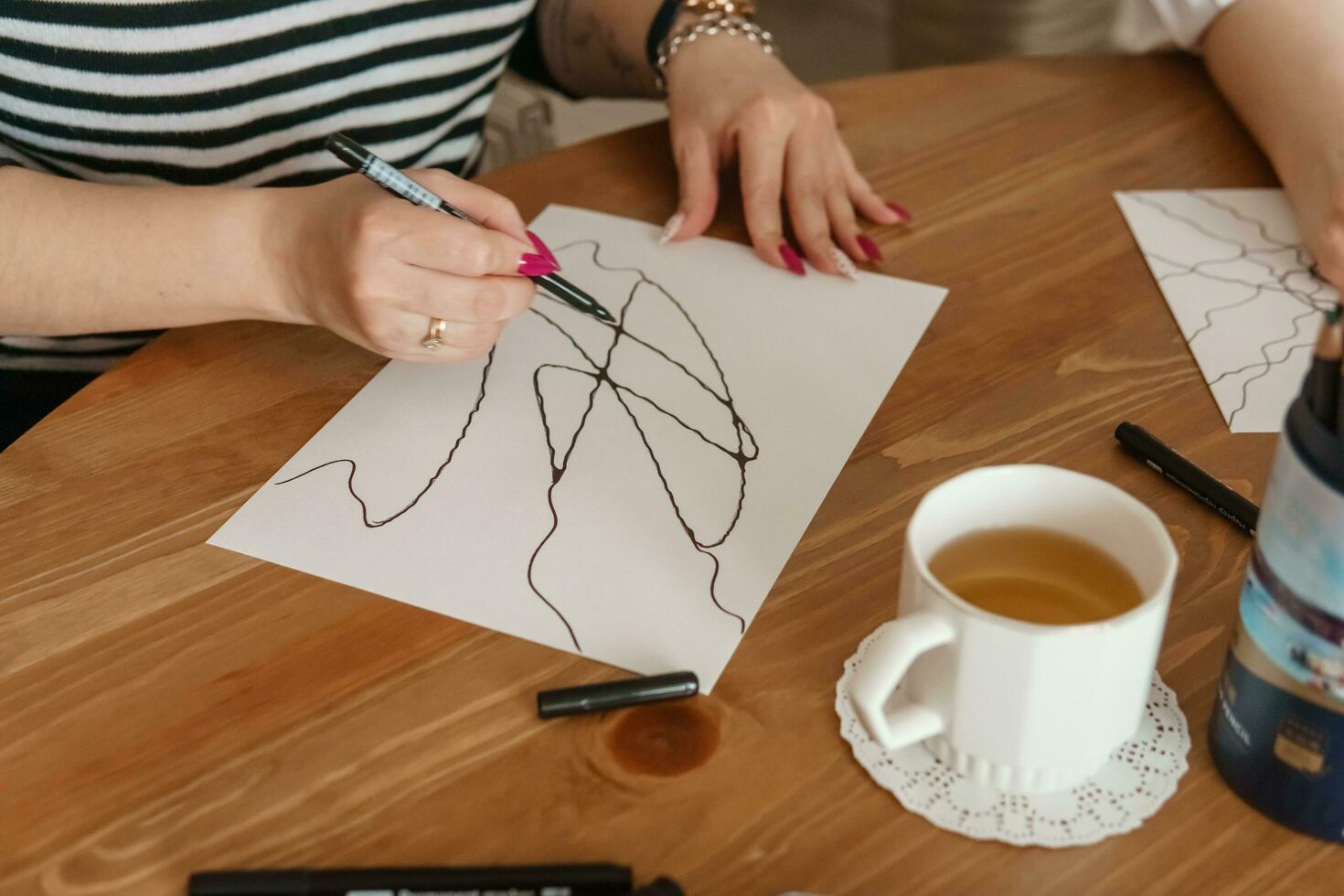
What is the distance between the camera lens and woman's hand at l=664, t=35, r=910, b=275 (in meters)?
0.85

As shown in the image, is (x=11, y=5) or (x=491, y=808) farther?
(x=11, y=5)

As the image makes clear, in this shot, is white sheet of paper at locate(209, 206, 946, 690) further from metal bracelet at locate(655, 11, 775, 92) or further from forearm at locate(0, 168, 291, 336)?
metal bracelet at locate(655, 11, 775, 92)

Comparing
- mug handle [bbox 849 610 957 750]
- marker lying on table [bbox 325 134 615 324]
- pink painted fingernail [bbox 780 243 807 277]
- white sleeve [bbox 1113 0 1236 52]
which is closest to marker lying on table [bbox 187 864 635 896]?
mug handle [bbox 849 610 957 750]

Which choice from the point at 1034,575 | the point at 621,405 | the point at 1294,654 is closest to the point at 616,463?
the point at 621,405

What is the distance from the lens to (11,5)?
31.9 inches

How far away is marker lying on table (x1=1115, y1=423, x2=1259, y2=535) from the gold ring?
39 centimetres

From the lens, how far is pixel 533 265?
694 mm

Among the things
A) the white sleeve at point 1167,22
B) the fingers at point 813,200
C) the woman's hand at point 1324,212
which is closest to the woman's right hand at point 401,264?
the fingers at point 813,200

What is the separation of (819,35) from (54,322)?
237 centimetres

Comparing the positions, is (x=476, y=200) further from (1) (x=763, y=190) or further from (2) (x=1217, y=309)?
(2) (x=1217, y=309)

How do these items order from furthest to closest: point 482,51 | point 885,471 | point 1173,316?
point 482,51 < point 1173,316 < point 885,471

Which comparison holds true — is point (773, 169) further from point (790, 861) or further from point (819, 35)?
point (819, 35)

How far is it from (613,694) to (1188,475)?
0.33m

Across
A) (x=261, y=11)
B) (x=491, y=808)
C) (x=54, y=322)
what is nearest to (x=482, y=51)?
(x=261, y=11)
